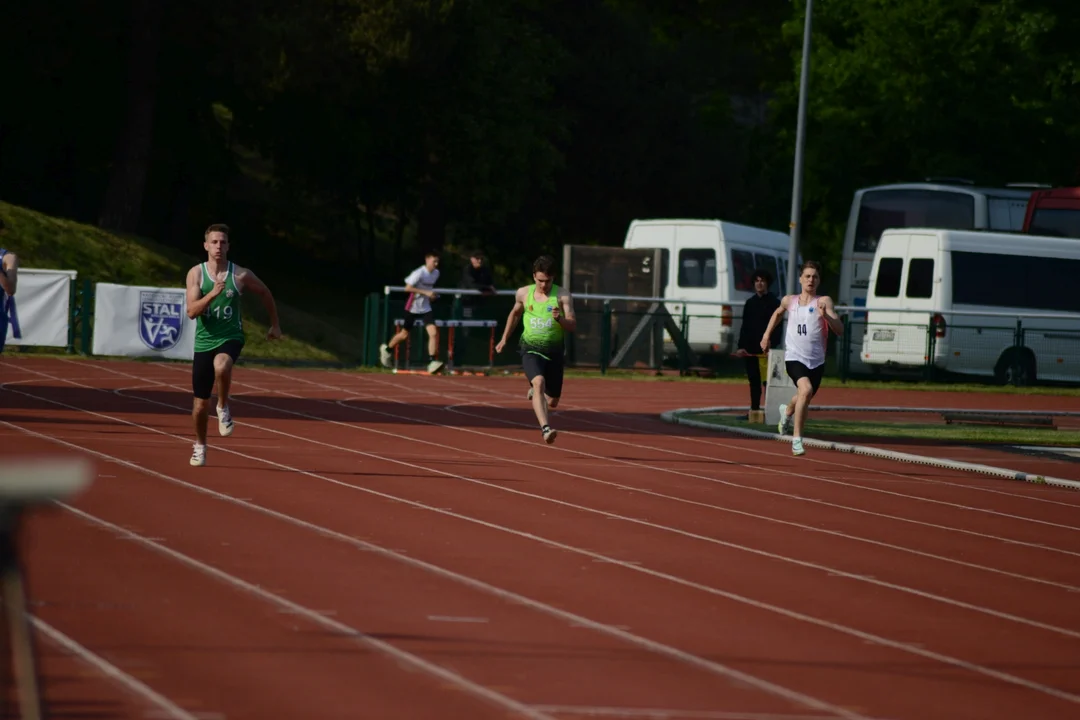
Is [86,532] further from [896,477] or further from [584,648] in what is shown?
[896,477]

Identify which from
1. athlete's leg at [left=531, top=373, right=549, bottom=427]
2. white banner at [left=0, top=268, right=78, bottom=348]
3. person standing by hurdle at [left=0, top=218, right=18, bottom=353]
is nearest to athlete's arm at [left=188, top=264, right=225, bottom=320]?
person standing by hurdle at [left=0, top=218, right=18, bottom=353]

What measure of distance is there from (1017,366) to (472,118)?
18.8m

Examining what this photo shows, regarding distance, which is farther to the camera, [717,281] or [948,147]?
[948,147]

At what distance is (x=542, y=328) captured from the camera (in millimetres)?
17500

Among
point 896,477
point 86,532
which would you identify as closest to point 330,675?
point 86,532

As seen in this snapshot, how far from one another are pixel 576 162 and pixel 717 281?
21.9 metres

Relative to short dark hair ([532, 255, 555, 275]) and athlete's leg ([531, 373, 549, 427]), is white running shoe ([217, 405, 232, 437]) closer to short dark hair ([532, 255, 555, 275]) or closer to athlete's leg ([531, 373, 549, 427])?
athlete's leg ([531, 373, 549, 427])

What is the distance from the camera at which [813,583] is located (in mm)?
10430

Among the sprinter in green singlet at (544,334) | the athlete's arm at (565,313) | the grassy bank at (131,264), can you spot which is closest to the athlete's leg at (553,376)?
the sprinter in green singlet at (544,334)

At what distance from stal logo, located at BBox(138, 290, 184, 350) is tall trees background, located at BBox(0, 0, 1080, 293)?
11.6 m

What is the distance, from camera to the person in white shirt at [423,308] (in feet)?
100

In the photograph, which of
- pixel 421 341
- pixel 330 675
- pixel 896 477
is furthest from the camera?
pixel 421 341

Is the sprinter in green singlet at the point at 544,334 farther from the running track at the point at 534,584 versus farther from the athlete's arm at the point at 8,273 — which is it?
the athlete's arm at the point at 8,273

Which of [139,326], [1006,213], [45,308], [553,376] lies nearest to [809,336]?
[553,376]
